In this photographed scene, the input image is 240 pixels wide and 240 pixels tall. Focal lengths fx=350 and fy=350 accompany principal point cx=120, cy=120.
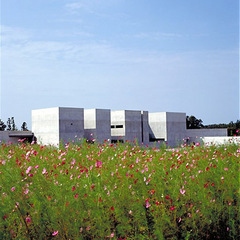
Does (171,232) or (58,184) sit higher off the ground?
(58,184)

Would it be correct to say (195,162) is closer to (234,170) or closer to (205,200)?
(234,170)

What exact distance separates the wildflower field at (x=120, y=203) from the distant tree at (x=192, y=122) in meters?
54.1

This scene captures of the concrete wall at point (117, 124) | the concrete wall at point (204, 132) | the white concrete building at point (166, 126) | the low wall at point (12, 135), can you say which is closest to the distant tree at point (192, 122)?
the concrete wall at point (204, 132)

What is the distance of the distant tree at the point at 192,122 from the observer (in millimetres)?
58747

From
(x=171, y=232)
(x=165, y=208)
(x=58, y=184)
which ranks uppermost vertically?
(x=58, y=184)

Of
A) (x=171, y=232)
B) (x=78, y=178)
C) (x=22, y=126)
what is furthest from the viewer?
(x=22, y=126)

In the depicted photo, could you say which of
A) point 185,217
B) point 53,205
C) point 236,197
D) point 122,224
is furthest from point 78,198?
point 236,197

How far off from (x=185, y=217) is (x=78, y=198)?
1.46 m

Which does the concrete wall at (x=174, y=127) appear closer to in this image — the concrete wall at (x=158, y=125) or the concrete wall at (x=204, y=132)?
the concrete wall at (x=158, y=125)

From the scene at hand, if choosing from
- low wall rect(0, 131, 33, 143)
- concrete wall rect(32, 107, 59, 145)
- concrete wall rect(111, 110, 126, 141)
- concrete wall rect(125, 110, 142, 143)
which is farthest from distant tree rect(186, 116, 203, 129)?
low wall rect(0, 131, 33, 143)

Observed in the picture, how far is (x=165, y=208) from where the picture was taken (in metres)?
4.26

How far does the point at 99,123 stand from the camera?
3572 centimetres

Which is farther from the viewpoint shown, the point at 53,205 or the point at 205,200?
the point at 205,200

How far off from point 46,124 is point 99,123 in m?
5.30
